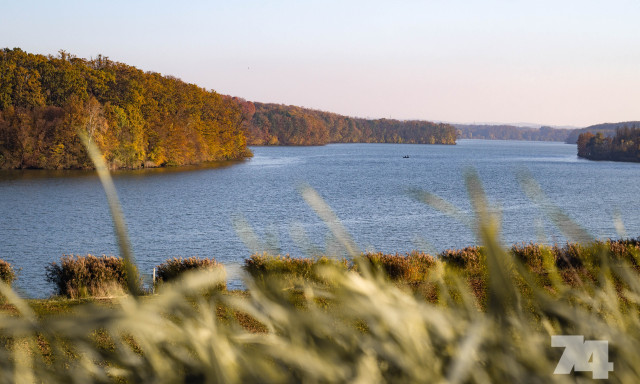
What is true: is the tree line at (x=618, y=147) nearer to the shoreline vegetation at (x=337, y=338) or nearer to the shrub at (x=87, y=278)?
the shrub at (x=87, y=278)

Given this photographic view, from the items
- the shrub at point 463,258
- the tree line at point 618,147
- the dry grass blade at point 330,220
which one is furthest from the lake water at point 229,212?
the tree line at point 618,147

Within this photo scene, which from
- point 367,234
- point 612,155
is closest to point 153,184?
point 367,234

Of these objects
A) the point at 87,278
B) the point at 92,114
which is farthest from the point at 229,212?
the point at 87,278

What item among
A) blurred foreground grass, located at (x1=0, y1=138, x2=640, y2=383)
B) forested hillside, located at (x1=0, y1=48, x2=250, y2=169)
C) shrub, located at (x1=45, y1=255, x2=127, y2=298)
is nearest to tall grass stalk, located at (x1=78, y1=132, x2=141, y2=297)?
blurred foreground grass, located at (x1=0, y1=138, x2=640, y2=383)

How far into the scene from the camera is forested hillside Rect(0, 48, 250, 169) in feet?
222

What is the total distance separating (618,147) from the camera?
137000 millimetres

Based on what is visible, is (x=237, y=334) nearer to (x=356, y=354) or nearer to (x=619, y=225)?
(x=356, y=354)

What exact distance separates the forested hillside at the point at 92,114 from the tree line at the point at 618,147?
87552 mm

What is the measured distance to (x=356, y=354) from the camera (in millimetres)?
1047

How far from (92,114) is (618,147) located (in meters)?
110

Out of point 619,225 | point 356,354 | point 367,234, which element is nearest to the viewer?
point 356,354

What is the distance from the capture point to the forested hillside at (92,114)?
2670 inches

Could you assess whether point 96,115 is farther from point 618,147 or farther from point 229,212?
point 618,147

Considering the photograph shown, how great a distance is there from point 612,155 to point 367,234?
385 feet
